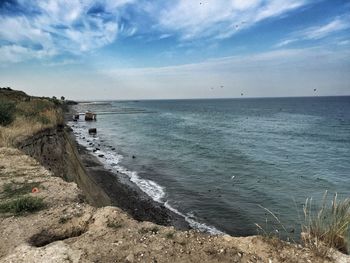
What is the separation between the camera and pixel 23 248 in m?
4.67

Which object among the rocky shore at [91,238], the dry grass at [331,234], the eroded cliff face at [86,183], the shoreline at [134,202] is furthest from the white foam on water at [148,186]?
the dry grass at [331,234]

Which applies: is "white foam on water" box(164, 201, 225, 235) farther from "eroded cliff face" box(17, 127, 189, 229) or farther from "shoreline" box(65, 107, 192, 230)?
"eroded cliff face" box(17, 127, 189, 229)

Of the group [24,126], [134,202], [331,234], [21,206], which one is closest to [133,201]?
[134,202]

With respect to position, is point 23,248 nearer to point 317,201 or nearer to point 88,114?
point 317,201

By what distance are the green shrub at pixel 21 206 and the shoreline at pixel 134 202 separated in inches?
297

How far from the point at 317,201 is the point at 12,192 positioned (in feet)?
61.7

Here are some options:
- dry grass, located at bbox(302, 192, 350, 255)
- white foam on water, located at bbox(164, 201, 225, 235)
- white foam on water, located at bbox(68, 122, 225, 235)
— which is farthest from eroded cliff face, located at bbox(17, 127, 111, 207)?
dry grass, located at bbox(302, 192, 350, 255)

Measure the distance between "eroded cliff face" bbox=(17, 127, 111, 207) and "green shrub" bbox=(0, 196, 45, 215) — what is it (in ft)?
23.3

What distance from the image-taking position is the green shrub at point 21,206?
6.00 metres

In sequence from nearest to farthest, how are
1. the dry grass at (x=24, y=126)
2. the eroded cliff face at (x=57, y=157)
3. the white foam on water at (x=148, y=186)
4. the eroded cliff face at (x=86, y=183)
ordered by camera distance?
the dry grass at (x=24, y=126) → the eroded cliff face at (x=57, y=157) → the eroded cliff face at (x=86, y=183) → the white foam on water at (x=148, y=186)

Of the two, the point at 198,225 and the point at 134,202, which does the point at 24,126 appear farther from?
the point at 198,225

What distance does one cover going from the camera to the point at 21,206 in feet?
19.9

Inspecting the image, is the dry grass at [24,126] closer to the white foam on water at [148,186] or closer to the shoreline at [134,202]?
the shoreline at [134,202]

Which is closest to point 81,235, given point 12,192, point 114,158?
point 12,192
